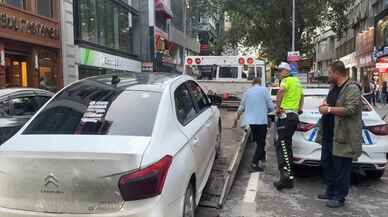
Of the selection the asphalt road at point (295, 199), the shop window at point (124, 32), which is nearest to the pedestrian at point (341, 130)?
the asphalt road at point (295, 199)

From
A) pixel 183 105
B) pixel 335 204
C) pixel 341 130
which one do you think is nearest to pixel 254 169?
pixel 335 204

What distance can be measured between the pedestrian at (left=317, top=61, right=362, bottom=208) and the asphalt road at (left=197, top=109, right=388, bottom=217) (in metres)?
0.26

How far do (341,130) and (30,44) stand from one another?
13.5 metres

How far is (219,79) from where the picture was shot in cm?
1730

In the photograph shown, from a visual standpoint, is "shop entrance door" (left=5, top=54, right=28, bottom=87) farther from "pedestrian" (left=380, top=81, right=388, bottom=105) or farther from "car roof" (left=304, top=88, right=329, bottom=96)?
"pedestrian" (left=380, top=81, right=388, bottom=105)

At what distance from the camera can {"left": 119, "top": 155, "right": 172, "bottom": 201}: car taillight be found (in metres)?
3.20

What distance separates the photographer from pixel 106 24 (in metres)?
23.9

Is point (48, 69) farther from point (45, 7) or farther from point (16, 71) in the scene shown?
point (45, 7)

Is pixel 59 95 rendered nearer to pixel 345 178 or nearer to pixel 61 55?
pixel 345 178

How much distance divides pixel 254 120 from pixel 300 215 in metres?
2.13

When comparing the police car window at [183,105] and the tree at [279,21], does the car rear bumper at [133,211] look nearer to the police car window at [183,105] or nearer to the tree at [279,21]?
the police car window at [183,105]

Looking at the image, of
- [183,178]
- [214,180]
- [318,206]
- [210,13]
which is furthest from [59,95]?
[210,13]

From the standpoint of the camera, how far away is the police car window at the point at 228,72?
17.3 m

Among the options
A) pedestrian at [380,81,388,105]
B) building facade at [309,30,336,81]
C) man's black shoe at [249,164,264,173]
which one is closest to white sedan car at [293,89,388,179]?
man's black shoe at [249,164,264,173]
